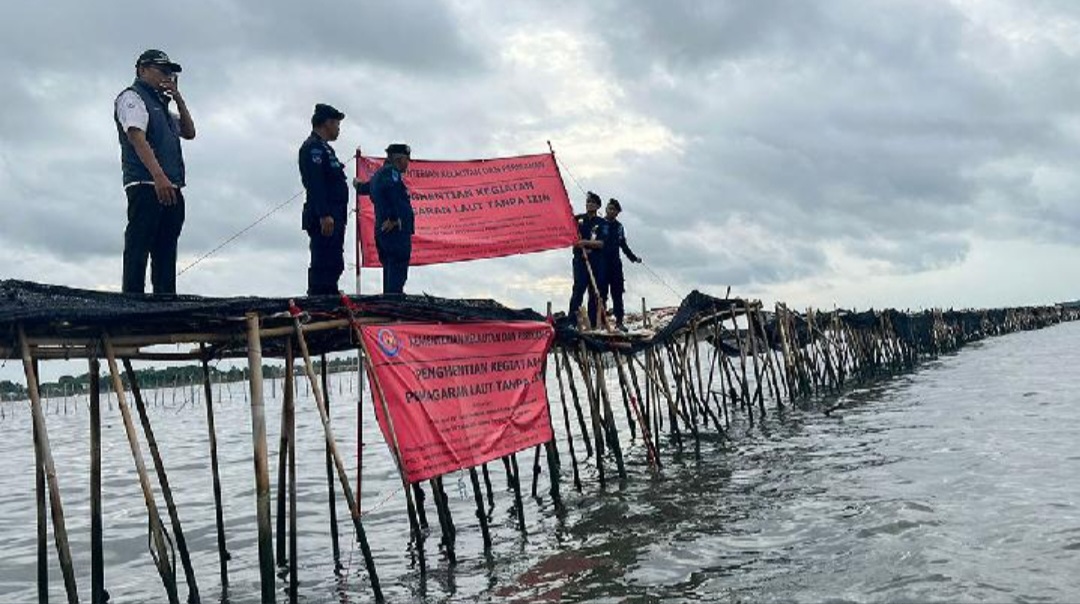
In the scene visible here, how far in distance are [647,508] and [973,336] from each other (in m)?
53.2

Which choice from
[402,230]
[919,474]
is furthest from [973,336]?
[402,230]

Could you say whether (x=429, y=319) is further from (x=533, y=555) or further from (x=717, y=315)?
(x=717, y=315)

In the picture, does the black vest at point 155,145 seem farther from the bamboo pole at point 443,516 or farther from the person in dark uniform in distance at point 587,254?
the person in dark uniform in distance at point 587,254

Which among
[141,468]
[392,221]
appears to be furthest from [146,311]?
[392,221]

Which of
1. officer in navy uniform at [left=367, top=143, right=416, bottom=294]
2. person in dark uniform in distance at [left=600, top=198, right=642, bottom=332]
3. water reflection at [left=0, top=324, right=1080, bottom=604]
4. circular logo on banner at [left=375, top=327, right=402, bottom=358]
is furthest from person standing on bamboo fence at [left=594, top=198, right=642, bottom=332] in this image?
circular logo on banner at [left=375, top=327, right=402, bottom=358]

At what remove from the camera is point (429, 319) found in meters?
7.38

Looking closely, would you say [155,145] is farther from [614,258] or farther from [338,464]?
[614,258]

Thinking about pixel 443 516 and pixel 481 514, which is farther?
pixel 481 514

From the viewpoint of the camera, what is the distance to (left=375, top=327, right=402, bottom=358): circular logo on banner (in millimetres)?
6715

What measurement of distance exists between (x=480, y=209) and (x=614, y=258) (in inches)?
162

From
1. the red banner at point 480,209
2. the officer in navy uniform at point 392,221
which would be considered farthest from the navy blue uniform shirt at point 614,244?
the officer in navy uniform at point 392,221

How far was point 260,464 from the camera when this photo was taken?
5.89m

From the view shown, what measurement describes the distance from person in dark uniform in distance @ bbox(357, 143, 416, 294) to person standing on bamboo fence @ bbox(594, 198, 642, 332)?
5.71m

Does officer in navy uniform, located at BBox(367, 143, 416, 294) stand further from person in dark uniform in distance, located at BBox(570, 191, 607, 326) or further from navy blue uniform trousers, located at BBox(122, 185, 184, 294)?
person in dark uniform in distance, located at BBox(570, 191, 607, 326)
